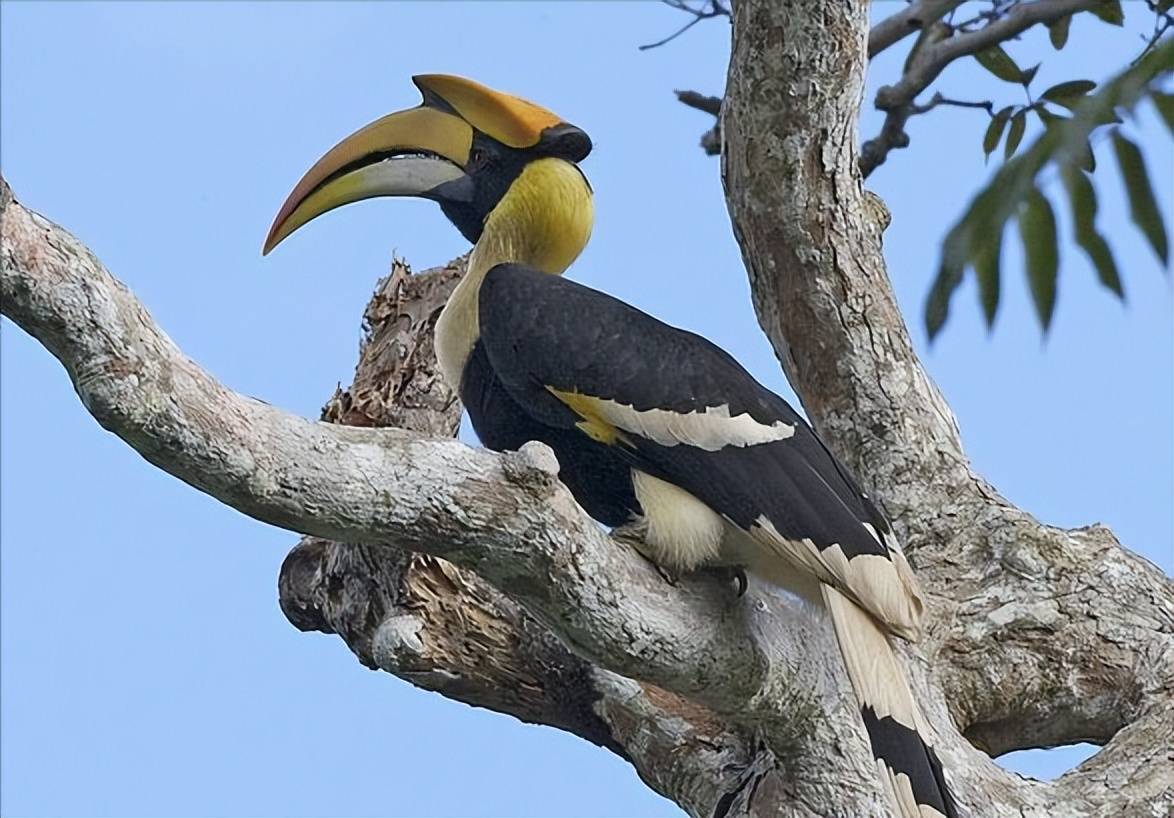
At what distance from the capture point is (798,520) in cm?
275

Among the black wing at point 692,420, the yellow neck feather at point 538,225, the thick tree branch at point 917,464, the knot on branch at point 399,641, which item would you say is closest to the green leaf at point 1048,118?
the black wing at point 692,420

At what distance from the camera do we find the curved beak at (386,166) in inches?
145

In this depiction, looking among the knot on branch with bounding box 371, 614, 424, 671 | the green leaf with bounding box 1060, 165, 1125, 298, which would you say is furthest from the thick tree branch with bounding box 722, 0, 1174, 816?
the green leaf with bounding box 1060, 165, 1125, 298

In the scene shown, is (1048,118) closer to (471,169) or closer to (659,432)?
(659,432)

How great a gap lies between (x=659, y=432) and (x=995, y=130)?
2.95 ft

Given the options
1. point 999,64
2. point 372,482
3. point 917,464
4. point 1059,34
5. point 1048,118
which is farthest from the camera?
point 917,464

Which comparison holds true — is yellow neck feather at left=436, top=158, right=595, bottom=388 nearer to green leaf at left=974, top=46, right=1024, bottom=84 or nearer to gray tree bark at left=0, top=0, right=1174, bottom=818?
gray tree bark at left=0, top=0, right=1174, bottom=818

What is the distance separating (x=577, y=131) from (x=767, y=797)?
5.52 feet

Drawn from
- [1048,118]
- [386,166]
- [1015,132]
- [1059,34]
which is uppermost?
[1059,34]

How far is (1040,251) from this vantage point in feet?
2.93

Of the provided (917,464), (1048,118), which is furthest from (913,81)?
(1048,118)

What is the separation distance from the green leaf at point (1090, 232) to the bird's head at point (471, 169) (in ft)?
9.28

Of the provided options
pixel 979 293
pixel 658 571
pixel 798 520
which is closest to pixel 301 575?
pixel 658 571

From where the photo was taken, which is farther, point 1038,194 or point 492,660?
point 492,660
